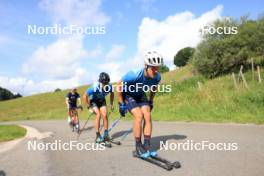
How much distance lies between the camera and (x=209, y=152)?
6914 mm

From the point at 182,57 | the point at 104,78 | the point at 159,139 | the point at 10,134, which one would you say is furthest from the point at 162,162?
the point at 182,57

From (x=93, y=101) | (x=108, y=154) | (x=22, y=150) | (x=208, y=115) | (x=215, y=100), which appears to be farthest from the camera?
(x=215, y=100)

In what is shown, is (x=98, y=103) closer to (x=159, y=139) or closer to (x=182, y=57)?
(x=159, y=139)

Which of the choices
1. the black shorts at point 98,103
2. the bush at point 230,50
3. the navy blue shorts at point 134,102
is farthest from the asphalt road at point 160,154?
the bush at point 230,50

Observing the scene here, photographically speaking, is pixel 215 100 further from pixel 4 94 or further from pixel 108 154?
pixel 4 94

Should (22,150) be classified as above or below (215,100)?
below

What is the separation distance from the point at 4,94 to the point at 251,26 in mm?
103969

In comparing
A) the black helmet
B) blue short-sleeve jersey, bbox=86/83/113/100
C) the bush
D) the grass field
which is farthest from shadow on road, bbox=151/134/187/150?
the bush

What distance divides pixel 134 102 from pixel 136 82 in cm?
48

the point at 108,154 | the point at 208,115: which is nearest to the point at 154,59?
the point at 108,154

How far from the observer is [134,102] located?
7207 millimetres
